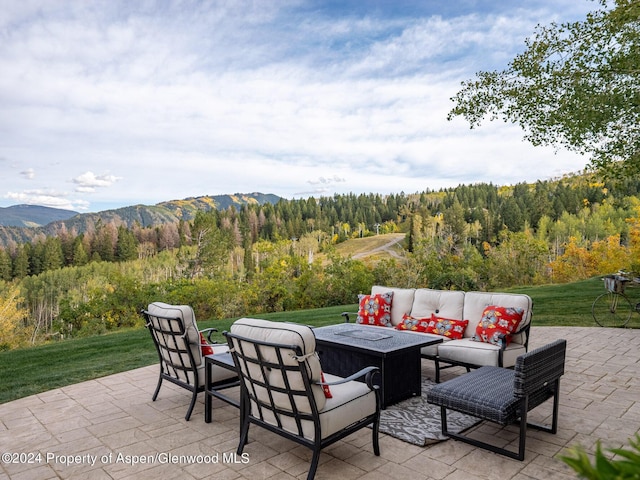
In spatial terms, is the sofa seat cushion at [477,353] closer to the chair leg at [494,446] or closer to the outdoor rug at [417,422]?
the outdoor rug at [417,422]

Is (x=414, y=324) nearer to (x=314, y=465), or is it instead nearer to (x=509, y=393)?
(x=509, y=393)

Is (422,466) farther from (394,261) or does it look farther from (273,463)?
(394,261)

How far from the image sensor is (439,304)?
5.12 metres

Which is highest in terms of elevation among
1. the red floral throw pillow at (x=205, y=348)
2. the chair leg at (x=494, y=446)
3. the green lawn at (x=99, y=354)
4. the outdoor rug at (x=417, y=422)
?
the red floral throw pillow at (x=205, y=348)

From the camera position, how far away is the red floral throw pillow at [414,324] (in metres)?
4.96

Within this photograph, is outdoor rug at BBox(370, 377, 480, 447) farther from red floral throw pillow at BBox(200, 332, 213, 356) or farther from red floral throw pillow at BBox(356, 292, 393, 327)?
red floral throw pillow at BBox(200, 332, 213, 356)

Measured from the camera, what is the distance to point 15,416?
3889 mm

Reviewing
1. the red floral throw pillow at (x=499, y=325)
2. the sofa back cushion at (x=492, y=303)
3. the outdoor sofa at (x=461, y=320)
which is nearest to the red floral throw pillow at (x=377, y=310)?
the outdoor sofa at (x=461, y=320)

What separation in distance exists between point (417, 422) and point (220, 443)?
1611 mm

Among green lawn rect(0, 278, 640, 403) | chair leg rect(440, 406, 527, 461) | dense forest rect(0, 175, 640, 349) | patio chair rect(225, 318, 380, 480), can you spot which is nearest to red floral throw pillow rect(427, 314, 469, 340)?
chair leg rect(440, 406, 527, 461)

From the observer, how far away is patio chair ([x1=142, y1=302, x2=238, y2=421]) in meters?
3.57

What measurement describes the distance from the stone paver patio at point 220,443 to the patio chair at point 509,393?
0.17 m

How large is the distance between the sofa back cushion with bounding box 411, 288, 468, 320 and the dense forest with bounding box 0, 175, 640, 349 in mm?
4887

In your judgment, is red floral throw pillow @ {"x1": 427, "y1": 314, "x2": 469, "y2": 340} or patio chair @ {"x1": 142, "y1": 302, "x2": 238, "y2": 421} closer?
patio chair @ {"x1": 142, "y1": 302, "x2": 238, "y2": 421}
